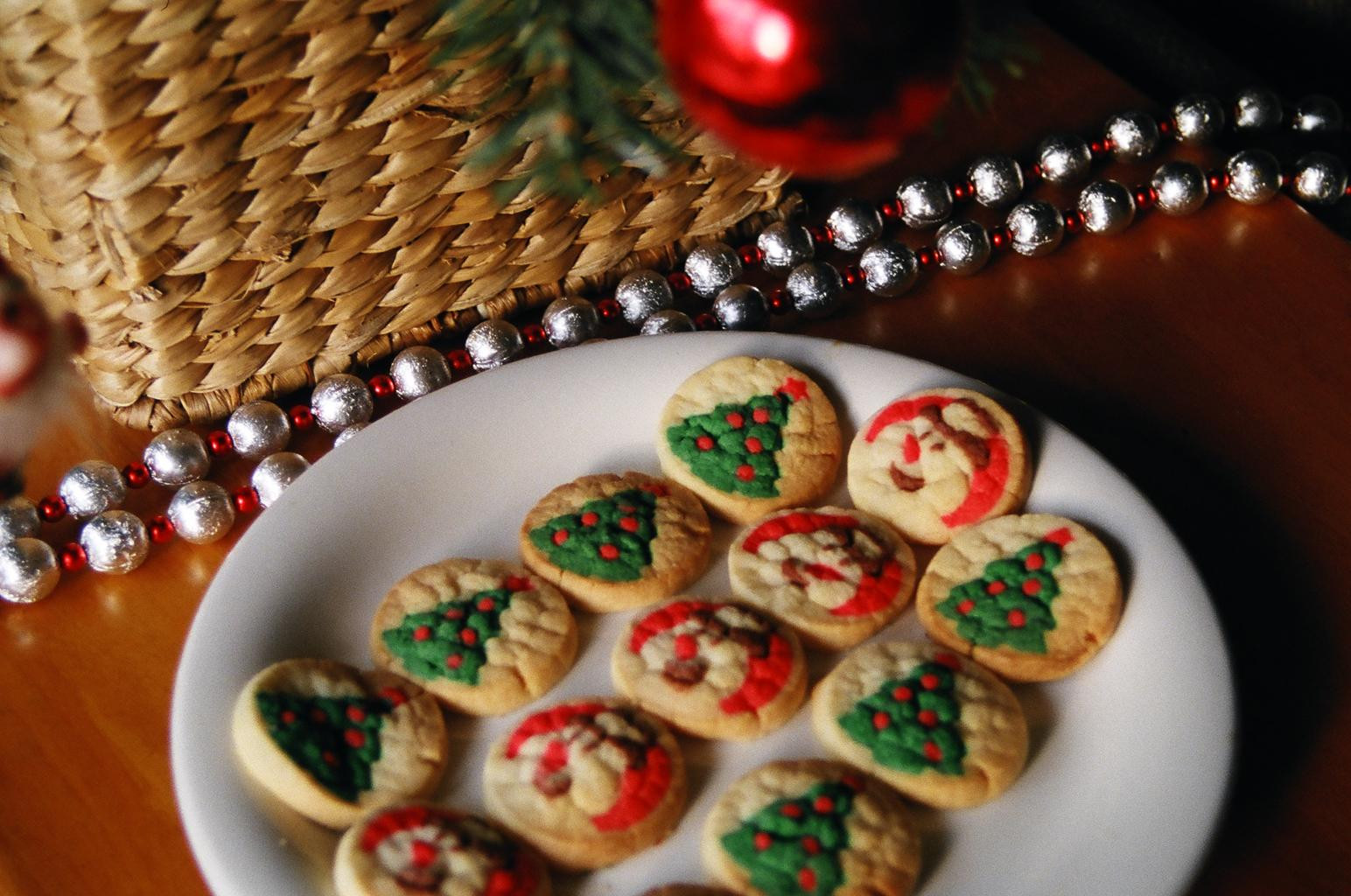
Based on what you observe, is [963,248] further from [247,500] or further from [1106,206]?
[247,500]

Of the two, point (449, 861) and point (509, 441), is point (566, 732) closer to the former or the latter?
point (449, 861)

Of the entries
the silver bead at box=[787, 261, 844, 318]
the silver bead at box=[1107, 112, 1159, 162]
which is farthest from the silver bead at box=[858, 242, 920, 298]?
the silver bead at box=[1107, 112, 1159, 162]

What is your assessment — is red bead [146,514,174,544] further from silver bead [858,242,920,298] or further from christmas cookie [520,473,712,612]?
silver bead [858,242,920,298]

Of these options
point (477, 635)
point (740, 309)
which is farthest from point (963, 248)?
point (477, 635)

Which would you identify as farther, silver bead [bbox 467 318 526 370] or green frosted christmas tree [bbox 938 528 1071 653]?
silver bead [bbox 467 318 526 370]

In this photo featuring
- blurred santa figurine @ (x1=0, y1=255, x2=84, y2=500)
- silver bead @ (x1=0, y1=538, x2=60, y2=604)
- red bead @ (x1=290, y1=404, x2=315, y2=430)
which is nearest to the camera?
blurred santa figurine @ (x1=0, y1=255, x2=84, y2=500)
